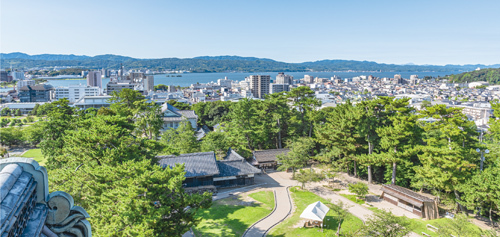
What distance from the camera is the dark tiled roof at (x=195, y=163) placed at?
22328 millimetres

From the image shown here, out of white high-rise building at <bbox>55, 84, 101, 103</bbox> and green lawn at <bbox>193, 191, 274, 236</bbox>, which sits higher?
white high-rise building at <bbox>55, 84, 101, 103</bbox>

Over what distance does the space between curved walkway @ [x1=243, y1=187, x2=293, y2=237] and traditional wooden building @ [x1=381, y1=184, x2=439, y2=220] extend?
7496 millimetres

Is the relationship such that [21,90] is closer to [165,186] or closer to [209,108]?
[209,108]

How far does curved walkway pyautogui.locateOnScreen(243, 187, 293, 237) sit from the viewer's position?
16406 millimetres

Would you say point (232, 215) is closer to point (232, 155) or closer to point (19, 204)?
point (232, 155)

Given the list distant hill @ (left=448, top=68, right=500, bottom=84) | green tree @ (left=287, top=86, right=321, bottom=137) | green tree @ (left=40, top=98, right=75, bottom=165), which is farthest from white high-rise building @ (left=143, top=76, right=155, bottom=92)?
distant hill @ (left=448, top=68, right=500, bottom=84)

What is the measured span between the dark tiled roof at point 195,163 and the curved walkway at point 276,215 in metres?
5.29

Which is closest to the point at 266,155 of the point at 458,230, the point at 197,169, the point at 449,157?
the point at 197,169

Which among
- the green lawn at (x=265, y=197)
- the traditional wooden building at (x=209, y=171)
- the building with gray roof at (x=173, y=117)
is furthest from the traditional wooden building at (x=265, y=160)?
the building with gray roof at (x=173, y=117)

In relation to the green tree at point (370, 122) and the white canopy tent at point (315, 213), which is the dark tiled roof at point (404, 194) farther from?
the white canopy tent at point (315, 213)

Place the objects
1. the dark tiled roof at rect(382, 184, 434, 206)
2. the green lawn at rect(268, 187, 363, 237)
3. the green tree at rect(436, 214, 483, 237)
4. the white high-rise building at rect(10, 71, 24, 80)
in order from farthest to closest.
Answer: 1. the white high-rise building at rect(10, 71, 24, 80)
2. the dark tiled roof at rect(382, 184, 434, 206)
3. the green lawn at rect(268, 187, 363, 237)
4. the green tree at rect(436, 214, 483, 237)

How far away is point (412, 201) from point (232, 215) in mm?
12442

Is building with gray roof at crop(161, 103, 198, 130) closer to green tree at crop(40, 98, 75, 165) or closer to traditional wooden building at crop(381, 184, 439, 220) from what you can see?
green tree at crop(40, 98, 75, 165)

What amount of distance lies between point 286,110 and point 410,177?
47.4 ft
